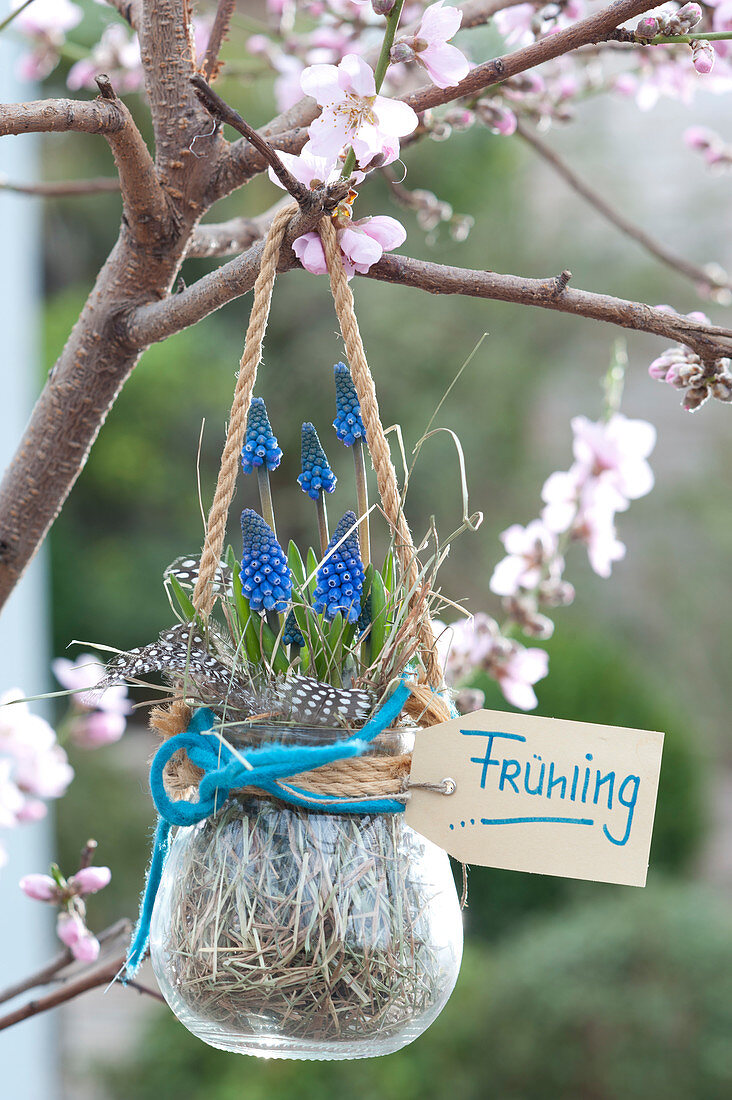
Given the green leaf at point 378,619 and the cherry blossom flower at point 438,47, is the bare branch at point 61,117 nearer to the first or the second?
the cherry blossom flower at point 438,47

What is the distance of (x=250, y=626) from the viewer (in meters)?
0.51

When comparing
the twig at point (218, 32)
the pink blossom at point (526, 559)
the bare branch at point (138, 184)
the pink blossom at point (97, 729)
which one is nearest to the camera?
the bare branch at point (138, 184)

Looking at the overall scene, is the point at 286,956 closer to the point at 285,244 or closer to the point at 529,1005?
the point at 285,244

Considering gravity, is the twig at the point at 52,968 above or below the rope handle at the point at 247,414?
below

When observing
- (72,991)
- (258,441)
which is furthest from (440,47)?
(72,991)

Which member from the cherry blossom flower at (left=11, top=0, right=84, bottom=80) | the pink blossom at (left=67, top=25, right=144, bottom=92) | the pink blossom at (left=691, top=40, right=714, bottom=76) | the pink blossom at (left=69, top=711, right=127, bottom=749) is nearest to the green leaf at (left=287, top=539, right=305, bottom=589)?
the pink blossom at (left=691, top=40, right=714, bottom=76)

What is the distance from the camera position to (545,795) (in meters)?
0.49

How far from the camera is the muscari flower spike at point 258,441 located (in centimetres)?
52

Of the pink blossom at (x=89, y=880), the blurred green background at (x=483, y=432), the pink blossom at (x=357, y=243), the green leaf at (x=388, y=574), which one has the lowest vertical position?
the pink blossom at (x=89, y=880)

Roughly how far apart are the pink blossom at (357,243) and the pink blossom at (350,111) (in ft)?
0.11

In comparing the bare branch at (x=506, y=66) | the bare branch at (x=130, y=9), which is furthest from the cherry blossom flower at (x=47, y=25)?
the bare branch at (x=506, y=66)

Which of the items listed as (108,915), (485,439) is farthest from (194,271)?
(108,915)

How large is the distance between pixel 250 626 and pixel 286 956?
152mm

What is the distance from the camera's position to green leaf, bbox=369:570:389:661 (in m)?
0.50
